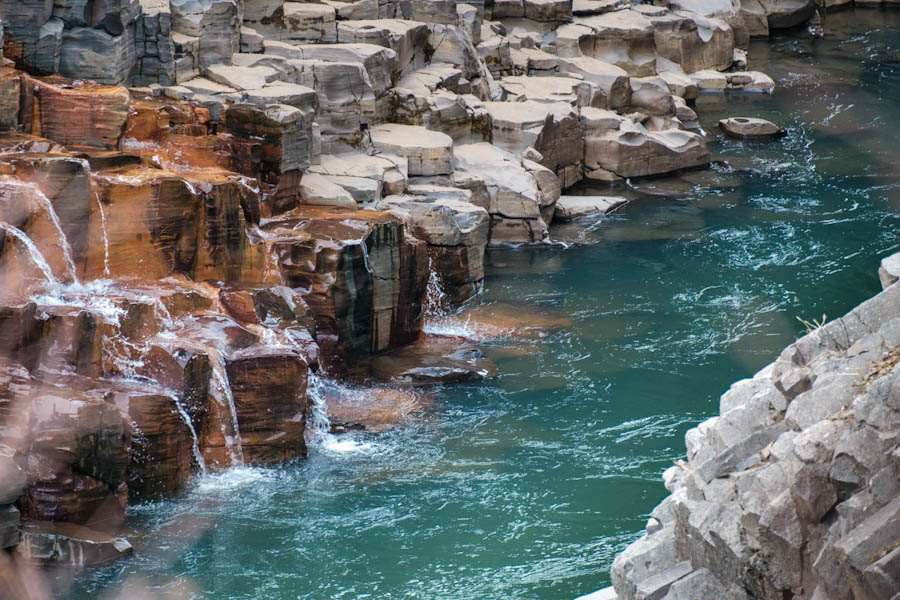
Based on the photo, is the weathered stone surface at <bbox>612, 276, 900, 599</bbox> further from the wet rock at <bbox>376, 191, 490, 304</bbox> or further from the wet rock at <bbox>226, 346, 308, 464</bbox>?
the wet rock at <bbox>376, 191, 490, 304</bbox>

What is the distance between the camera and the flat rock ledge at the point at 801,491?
7574 millimetres

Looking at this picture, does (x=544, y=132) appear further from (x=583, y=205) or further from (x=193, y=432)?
(x=193, y=432)

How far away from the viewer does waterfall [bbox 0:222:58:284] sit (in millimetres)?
14445

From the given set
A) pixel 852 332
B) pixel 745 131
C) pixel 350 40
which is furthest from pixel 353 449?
pixel 745 131

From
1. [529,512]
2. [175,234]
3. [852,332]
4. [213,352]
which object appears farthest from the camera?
[175,234]

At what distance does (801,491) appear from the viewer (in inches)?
307

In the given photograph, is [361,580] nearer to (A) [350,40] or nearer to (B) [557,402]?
(B) [557,402]

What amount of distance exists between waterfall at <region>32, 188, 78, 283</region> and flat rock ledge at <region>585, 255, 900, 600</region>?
8.52 m

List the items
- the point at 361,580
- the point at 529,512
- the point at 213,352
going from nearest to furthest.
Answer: the point at 361,580 → the point at 529,512 → the point at 213,352

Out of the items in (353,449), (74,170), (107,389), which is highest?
(74,170)

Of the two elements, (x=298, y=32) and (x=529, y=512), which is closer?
(x=529, y=512)

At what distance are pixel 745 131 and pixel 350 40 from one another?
32.4 feet

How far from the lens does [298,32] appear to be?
21.9 meters

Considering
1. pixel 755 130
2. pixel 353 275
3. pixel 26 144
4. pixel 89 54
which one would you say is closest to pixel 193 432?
pixel 353 275
